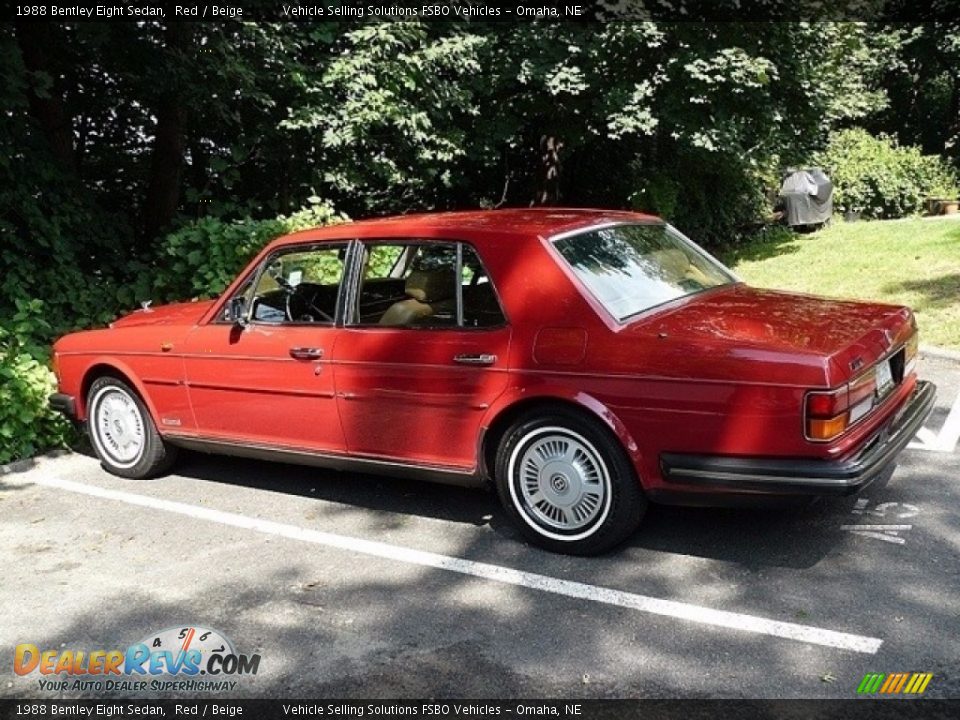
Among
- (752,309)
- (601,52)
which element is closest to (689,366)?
(752,309)

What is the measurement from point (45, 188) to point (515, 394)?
7201mm

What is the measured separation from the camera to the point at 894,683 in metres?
2.87

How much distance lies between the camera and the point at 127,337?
5.47 meters

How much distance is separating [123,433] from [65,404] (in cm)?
53

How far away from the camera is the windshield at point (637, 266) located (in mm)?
4043

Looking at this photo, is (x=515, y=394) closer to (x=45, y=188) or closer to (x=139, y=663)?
(x=139, y=663)

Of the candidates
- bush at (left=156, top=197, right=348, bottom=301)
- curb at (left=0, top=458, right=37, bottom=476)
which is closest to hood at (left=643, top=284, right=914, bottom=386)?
curb at (left=0, top=458, right=37, bottom=476)

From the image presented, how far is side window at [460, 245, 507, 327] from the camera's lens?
4.13 metres

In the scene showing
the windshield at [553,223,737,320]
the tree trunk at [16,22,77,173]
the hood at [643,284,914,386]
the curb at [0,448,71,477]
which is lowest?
the curb at [0,448,71,477]

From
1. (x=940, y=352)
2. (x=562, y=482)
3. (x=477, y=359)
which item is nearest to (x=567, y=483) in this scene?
(x=562, y=482)

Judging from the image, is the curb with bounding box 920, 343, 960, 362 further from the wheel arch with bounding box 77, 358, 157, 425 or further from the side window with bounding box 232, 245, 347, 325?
the wheel arch with bounding box 77, 358, 157, 425

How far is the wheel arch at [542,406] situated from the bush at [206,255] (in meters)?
4.96

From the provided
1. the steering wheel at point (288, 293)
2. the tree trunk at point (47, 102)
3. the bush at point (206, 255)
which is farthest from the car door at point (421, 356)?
the tree trunk at point (47, 102)

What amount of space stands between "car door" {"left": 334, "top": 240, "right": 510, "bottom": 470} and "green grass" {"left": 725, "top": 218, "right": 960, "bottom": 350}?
551 cm
